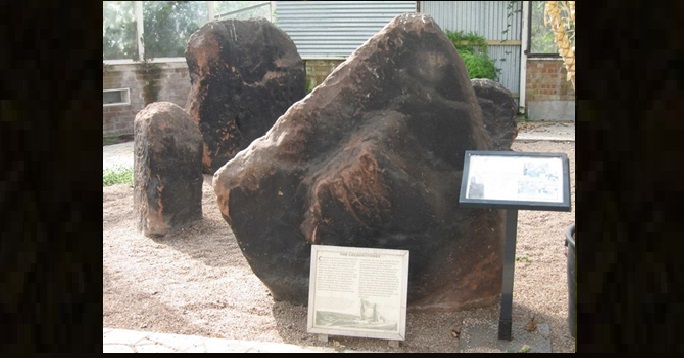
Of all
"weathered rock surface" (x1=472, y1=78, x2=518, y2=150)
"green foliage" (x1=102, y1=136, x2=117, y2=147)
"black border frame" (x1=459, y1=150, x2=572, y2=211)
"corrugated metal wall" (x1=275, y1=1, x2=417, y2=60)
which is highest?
"corrugated metal wall" (x1=275, y1=1, x2=417, y2=60)

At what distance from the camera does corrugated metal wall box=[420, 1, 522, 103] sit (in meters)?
13.9

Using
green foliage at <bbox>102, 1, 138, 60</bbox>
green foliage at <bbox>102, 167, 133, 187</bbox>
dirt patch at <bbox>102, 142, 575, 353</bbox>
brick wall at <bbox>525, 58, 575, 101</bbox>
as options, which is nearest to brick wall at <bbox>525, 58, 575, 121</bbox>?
brick wall at <bbox>525, 58, 575, 101</bbox>

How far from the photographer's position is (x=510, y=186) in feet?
13.4

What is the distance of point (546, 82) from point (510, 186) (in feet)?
32.3

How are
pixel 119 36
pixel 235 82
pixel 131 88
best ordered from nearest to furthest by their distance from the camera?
1. pixel 235 82
2. pixel 131 88
3. pixel 119 36

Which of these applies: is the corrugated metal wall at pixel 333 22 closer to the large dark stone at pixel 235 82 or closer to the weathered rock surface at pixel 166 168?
the large dark stone at pixel 235 82

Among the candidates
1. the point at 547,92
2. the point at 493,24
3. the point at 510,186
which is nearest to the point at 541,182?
the point at 510,186

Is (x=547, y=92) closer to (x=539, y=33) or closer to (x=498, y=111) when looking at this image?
(x=539, y=33)

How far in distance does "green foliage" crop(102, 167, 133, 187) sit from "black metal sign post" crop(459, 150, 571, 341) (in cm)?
602

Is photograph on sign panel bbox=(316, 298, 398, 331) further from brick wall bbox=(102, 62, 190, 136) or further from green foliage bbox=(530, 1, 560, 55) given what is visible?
green foliage bbox=(530, 1, 560, 55)
